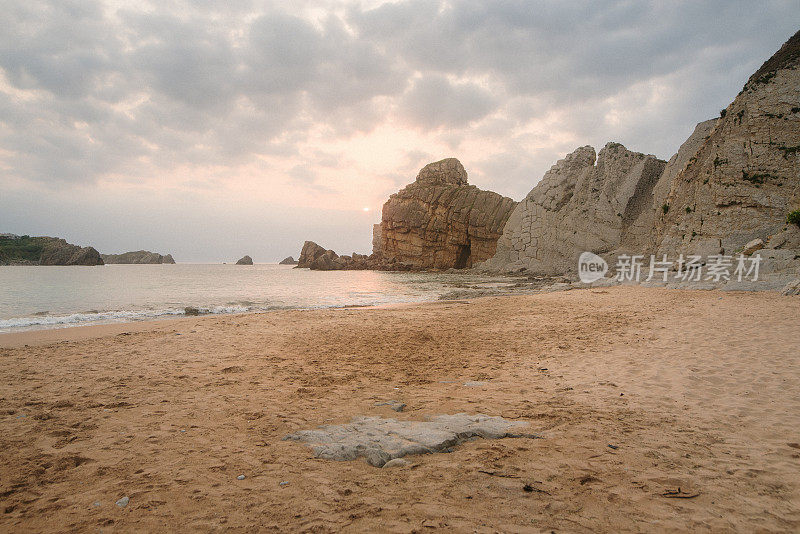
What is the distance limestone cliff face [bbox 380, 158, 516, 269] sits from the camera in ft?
264

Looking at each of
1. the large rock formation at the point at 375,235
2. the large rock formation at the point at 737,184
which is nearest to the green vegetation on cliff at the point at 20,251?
the large rock formation at the point at 375,235

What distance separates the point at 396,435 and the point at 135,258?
21516cm

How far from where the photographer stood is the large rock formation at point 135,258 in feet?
574

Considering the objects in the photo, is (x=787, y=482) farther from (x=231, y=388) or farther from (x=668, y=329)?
(x=668, y=329)

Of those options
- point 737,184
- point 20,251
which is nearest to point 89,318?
point 737,184

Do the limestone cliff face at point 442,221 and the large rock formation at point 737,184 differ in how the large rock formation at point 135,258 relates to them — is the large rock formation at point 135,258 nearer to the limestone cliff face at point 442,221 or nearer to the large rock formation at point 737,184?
the limestone cliff face at point 442,221

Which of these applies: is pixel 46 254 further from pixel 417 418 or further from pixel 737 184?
pixel 737 184

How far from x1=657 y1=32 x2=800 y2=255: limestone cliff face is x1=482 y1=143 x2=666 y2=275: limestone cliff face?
1589 centimetres

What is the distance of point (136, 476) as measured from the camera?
11.4 ft

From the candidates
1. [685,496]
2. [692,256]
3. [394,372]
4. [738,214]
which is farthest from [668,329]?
[738,214]

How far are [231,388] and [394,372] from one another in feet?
10.3

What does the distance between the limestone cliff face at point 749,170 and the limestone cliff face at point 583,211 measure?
15894mm

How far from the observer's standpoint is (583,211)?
5553 centimetres

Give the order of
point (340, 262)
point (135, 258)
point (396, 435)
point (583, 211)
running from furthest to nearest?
point (135, 258), point (340, 262), point (583, 211), point (396, 435)
